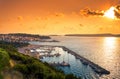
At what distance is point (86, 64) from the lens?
132000 millimetres

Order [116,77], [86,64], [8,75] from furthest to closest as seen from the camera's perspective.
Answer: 1. [86,64]
2. [116,77]
3. [8,75]

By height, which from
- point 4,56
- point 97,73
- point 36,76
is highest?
point 4,56

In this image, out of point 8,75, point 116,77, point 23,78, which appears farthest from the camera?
point 116,77

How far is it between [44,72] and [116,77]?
142 feet

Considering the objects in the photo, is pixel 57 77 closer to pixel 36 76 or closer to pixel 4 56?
pixel 36 76

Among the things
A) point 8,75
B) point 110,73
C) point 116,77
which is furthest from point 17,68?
point 110,73

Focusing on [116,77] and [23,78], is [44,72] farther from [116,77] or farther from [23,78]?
[116,77]

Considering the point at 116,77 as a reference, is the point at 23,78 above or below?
above

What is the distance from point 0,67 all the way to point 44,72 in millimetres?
10796

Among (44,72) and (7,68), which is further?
(44,72)

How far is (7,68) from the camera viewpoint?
5600cm

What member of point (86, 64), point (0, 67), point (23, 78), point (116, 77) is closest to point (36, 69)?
point (23, 78)

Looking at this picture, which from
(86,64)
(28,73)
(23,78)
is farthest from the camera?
(86,64)

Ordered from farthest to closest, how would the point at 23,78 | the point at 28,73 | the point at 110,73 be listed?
the point at 110,73, the point at 28,73, the point at 23,78
